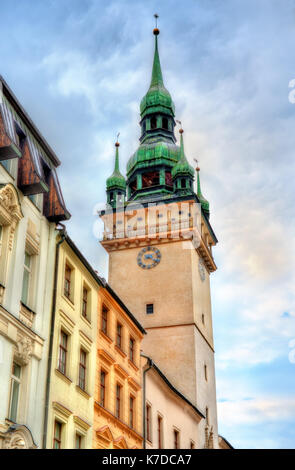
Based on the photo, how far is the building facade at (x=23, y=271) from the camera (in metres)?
21.5

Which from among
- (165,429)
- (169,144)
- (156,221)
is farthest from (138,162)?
(165,429)

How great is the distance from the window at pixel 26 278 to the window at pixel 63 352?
2.73 m

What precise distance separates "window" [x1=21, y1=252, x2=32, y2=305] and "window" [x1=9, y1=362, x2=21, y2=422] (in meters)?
2.32

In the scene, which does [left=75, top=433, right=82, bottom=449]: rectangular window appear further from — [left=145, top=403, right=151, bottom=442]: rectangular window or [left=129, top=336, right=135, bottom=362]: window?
[left=145, top=403, right=151, bottom=442]: rectangular window

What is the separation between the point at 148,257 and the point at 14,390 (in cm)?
3578

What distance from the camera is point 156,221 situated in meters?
59.6

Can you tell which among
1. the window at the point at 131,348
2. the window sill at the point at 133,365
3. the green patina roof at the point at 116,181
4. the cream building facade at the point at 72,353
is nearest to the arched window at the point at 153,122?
the green patina roof at the point at 116,181

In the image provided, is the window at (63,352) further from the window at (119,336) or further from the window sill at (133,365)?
the window sill at (133,365)

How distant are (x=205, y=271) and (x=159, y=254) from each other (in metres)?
5.66

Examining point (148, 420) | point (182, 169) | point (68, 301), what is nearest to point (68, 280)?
point (68, 301)

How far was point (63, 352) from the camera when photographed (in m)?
25.9
